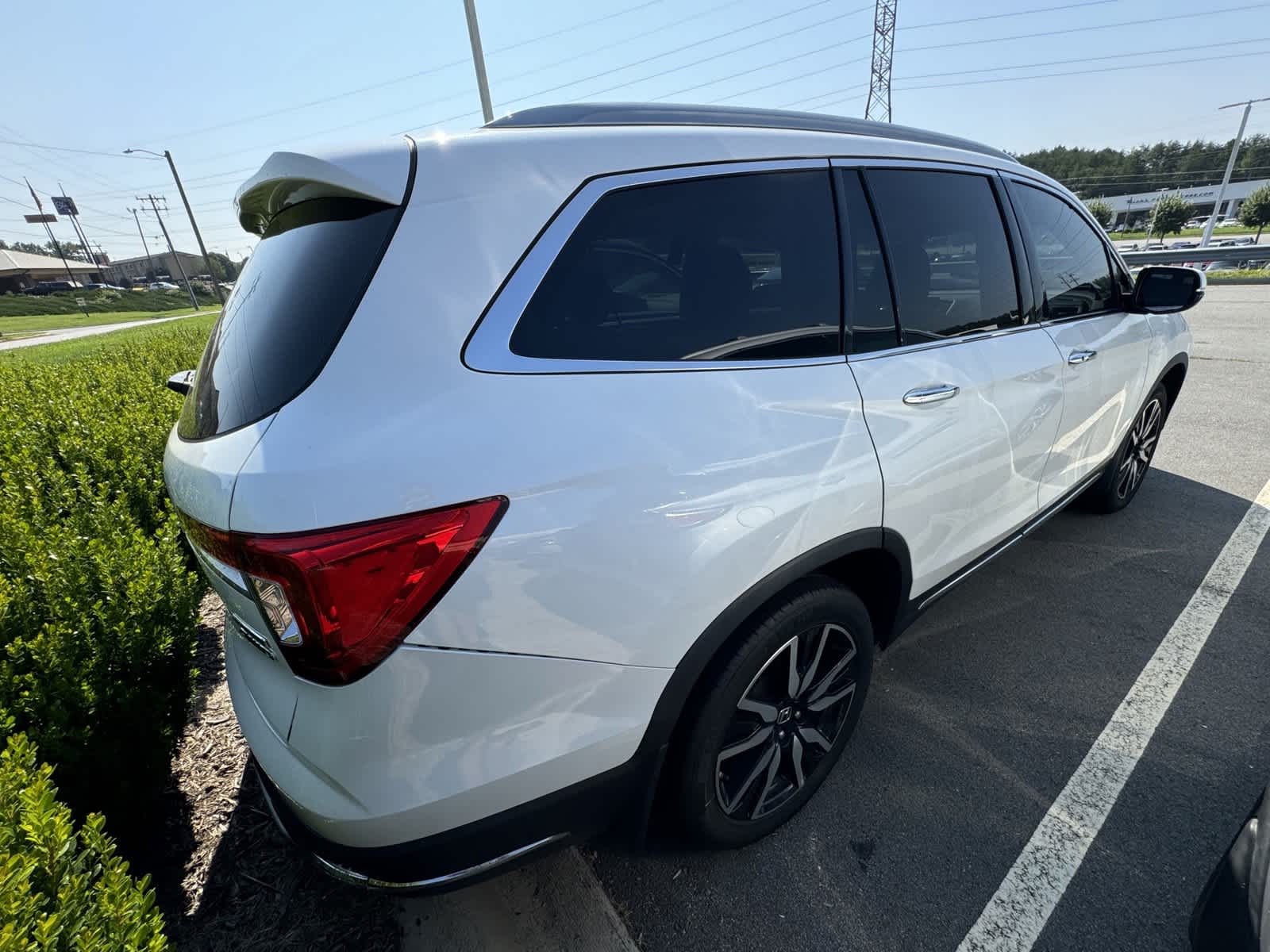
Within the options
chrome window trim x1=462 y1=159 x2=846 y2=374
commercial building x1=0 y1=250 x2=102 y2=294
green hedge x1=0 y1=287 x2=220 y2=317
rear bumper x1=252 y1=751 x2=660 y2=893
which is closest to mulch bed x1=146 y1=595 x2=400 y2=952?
rear bumper x1=252 y1=751 x2=660 y2=893

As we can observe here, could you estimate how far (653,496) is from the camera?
4.19 feet

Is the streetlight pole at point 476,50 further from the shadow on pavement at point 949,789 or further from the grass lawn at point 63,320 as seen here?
the grass lawn at point 63,320

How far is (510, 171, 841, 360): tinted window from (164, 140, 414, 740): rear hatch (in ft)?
1.19

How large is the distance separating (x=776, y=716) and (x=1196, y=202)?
374ft

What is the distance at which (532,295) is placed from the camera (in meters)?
1.25

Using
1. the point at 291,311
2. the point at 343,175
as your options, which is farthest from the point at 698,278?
the point at 291,311

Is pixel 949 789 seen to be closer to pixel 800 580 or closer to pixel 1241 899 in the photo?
pixel 1241 899

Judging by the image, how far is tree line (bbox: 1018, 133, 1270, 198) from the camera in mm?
87438

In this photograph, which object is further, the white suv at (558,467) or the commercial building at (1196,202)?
the commercial building at (1196,202)

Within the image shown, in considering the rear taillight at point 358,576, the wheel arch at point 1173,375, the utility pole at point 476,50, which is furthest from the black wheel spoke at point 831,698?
the utility pole at point 476,50

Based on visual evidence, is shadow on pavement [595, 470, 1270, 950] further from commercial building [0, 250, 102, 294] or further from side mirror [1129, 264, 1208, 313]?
commercial building [0, 250, 102, 294]

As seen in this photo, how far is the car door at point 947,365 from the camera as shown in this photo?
182 cm

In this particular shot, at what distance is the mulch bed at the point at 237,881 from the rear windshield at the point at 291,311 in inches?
53.3

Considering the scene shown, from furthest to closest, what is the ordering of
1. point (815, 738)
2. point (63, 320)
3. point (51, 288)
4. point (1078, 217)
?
point (51, 288) → point (63, 320) → point (1078, 217) → point (815, 738)
